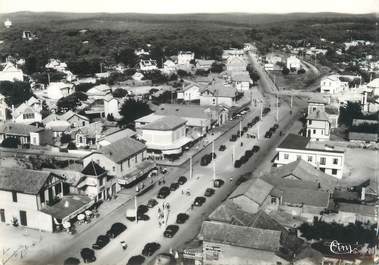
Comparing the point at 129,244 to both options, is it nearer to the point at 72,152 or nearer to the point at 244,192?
the point at 244,192

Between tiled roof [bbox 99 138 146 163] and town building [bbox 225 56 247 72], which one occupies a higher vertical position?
town building [bbox 225 56 247 72]

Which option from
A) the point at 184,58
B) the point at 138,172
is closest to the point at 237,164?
the point at 138,172

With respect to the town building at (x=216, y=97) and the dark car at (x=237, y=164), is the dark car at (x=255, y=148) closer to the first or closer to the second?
the dark car at (x=237, y=164)

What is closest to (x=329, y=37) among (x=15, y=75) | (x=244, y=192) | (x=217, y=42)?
(x=217, y=42)

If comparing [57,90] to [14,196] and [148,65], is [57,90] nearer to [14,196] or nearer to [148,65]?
[148,65]

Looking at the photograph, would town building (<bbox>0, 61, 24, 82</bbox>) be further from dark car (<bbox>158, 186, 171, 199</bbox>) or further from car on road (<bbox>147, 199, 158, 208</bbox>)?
car on road (<bbox>147, 199, 158, 208</bbox>)

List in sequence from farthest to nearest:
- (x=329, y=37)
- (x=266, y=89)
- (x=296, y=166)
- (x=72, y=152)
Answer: (x=329, y=37), (x=266, y=89), (x=72, y=152), (x=296, y=166)

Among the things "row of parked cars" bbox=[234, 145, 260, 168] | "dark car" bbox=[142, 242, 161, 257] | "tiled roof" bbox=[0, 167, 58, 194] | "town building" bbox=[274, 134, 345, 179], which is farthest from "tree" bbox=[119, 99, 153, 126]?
"dark car" bbox=[142, 242, 161, 257]
